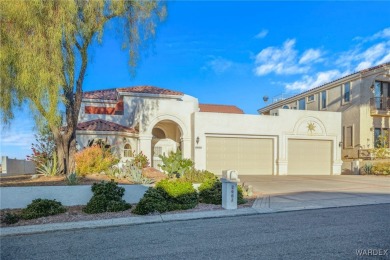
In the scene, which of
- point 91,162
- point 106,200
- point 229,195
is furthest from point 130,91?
point 229,195

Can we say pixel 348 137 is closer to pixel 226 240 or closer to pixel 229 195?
pixel 229 195

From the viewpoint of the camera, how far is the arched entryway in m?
20.2

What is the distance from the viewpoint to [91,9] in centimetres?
1044

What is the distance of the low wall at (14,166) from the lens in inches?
750

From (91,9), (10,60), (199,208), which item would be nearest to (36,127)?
(10,60)

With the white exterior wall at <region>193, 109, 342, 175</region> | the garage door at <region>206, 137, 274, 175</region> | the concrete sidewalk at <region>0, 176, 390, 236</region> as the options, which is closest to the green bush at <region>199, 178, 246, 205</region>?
the concrete sidewalk at <region>0, 176, 390, 236</region>

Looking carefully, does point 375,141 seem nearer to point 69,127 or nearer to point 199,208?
point 199,208

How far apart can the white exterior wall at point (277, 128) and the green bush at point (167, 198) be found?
9.85 meters

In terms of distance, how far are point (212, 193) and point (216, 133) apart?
33.7ft

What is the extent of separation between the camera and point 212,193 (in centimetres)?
948

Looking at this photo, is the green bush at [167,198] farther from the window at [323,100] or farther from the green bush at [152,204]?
the window at [323,100]

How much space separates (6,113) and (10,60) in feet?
7.02

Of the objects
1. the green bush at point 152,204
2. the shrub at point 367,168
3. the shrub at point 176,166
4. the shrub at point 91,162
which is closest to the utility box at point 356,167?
the shrub at point 367,168

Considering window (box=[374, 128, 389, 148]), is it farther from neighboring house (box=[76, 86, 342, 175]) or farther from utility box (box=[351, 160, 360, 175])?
neighboring house (box=[76, 86, 342, 175])
